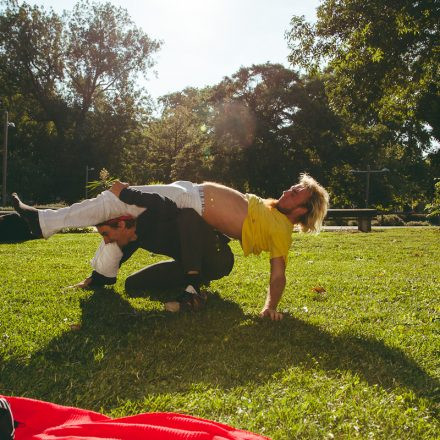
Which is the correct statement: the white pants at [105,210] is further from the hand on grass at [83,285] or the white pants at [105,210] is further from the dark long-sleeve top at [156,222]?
the hand on grass at [83,285]

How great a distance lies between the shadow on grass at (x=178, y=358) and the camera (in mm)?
2570

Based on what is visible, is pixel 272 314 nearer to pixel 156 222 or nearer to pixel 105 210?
pixel 156 222

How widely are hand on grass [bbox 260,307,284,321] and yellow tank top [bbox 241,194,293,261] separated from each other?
509mm

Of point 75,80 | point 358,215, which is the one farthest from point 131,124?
point 358,215

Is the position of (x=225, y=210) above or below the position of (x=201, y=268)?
above

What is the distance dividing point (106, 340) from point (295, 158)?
1456 inches

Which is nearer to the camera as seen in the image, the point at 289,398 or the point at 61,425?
the point at 61,425

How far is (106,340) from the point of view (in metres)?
3.31

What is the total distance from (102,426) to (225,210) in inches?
114

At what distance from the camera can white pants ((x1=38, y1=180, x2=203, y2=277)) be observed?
14.0 feet

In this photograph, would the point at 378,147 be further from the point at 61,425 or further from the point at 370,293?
the point at 61,425

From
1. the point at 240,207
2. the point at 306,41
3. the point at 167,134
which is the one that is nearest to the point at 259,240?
the point at 240,207

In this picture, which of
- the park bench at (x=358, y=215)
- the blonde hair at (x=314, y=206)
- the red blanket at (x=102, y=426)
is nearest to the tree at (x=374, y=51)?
Answer: the park bench at (x=358, y=215)

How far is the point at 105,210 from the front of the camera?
14.3 ft
